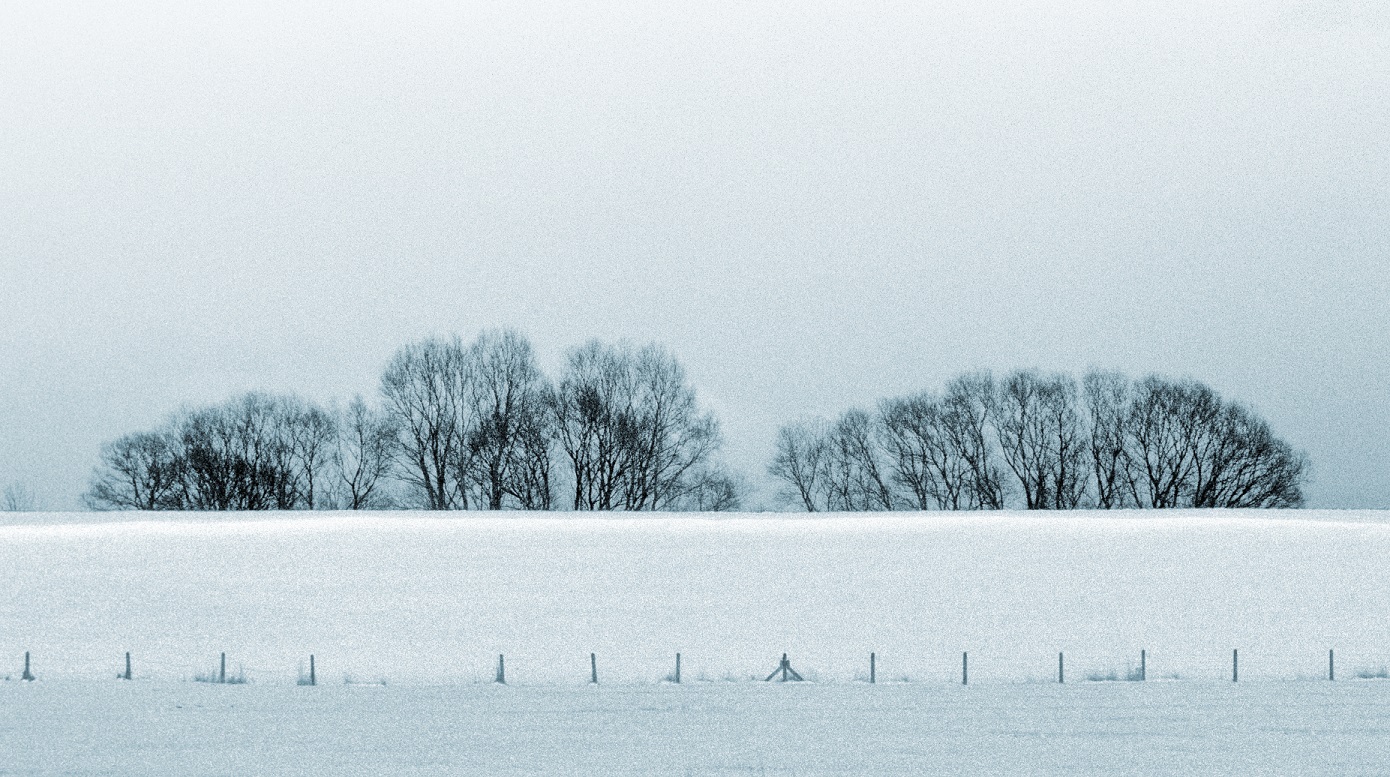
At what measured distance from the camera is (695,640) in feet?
109

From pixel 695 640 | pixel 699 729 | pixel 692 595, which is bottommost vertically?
pixel 695 640

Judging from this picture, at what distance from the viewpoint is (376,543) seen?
42.9 m

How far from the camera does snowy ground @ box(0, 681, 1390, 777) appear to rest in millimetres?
15562

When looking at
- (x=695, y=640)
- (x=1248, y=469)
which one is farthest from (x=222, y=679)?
(x=1248, y=469)

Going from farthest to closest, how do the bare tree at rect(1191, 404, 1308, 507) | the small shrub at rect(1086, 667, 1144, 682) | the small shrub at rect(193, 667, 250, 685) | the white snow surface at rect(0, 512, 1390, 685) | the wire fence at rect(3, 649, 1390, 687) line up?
the bare tree at rect(1191, 404, 1308, 507)
the white snow surface at rect(0, 512, 1390, 685)
the small shrub at rect(1086, 667, 1144, 682)
the wire fence at rect(3, 649, 1390, 687)
the small shrub at rect(193, 667, 250, 685)

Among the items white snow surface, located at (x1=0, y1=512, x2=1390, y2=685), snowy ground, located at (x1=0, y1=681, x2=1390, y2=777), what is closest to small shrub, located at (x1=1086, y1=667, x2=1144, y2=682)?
white snow surface, located at (x1=0, y1=512, x2=1390, y2=685)

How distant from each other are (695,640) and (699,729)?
15.0 meters

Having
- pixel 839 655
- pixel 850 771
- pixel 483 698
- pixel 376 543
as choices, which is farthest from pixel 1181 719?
pixel 376 543

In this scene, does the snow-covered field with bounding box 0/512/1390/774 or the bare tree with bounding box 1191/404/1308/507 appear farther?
the bare tree with bounding box 1191/404/1308/507

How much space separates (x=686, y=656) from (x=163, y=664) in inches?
425

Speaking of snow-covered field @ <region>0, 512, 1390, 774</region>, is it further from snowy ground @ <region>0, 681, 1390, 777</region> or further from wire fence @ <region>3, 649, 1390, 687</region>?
wire fence @ <region>3, 649, 1390, 687</region>

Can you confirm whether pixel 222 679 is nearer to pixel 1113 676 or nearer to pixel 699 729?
pixel 699 729

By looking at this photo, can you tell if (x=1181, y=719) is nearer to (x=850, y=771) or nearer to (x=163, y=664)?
(x=850, y=771)

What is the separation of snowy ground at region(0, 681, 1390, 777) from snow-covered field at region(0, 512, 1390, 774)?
8 centimetres
